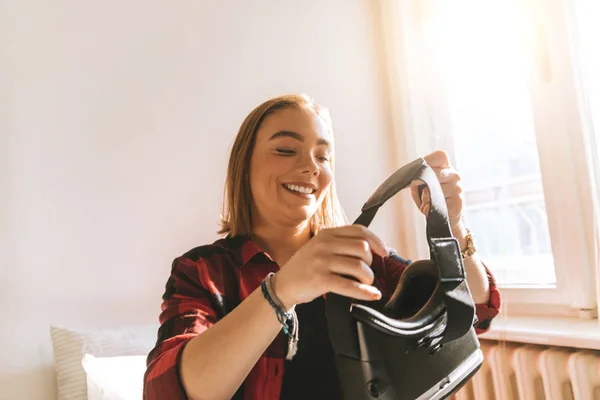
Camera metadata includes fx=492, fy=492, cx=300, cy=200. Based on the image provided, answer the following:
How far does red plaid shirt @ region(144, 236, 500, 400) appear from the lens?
56 cm

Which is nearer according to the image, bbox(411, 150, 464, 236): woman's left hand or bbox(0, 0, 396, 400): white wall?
bbox(411, 150, 464, 236): woman's left hand

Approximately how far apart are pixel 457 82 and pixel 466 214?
1.40 ft

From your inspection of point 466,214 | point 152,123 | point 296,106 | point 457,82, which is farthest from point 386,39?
point 296,106

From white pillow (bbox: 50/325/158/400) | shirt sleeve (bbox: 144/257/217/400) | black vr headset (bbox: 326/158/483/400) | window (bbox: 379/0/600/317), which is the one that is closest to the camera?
black vr headset (bbox: 326/158/483/400)

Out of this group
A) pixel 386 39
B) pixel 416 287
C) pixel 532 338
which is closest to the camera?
pixel 416 287

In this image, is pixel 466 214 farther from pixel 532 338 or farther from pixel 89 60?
pixel 89 60

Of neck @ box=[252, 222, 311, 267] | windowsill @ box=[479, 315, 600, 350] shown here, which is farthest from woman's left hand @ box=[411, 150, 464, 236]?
windowsill @ box=[479, 315, 600, 350]

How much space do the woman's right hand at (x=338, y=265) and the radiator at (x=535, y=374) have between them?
0.84 metres

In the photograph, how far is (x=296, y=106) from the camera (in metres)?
0.89

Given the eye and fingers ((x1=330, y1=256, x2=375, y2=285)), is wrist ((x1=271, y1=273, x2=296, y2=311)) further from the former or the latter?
the eye

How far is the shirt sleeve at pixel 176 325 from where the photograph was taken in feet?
1.79

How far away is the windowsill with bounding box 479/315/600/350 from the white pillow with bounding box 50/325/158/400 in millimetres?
862

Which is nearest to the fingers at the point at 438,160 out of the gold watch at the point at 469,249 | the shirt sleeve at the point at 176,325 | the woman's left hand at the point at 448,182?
the woman's left hand at the point at 448,182

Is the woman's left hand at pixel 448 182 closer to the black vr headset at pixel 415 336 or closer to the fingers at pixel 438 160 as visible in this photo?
the fingers at pixel 438 160
